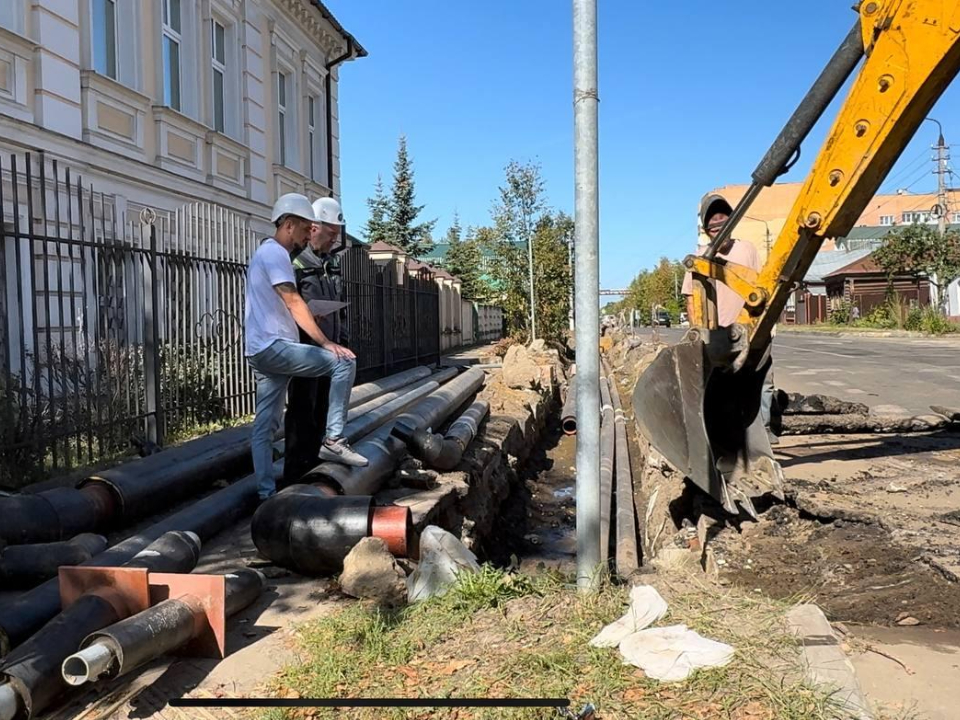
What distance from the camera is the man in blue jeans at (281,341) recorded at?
15.1 feet

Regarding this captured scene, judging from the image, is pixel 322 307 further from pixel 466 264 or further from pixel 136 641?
pixel 466 264

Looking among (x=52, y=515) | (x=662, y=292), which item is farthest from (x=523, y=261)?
(x=662, y=292)

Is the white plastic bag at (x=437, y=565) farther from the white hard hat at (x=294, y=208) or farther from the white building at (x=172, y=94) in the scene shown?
the white building at (x=172, y=94)

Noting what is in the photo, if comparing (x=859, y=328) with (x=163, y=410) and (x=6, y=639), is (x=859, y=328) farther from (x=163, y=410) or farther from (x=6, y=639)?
(x=6, y=639)

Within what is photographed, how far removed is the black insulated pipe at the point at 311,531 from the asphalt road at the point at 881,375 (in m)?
8.31

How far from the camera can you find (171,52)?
38.8 feet

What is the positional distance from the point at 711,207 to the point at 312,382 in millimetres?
2972

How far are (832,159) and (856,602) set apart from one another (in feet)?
7.95

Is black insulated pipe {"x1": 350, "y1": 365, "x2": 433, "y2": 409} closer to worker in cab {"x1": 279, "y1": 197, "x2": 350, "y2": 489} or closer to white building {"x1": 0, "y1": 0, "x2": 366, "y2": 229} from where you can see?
worker in cab {"x1": 279, "y1": 197, "x2": 350, "y2": 489}

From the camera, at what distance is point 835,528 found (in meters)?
5.03

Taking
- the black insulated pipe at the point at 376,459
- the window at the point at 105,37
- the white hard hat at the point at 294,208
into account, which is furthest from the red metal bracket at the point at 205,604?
the window at the point at 105,37

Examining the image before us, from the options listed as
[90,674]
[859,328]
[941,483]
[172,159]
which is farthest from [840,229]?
[859,328]

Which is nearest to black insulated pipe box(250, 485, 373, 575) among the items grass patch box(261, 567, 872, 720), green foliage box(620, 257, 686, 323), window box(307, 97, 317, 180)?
grass patch box(261, 567, 872, 720)

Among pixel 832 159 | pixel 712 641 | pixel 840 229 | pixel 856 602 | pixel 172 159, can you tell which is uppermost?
pixel 172 159
